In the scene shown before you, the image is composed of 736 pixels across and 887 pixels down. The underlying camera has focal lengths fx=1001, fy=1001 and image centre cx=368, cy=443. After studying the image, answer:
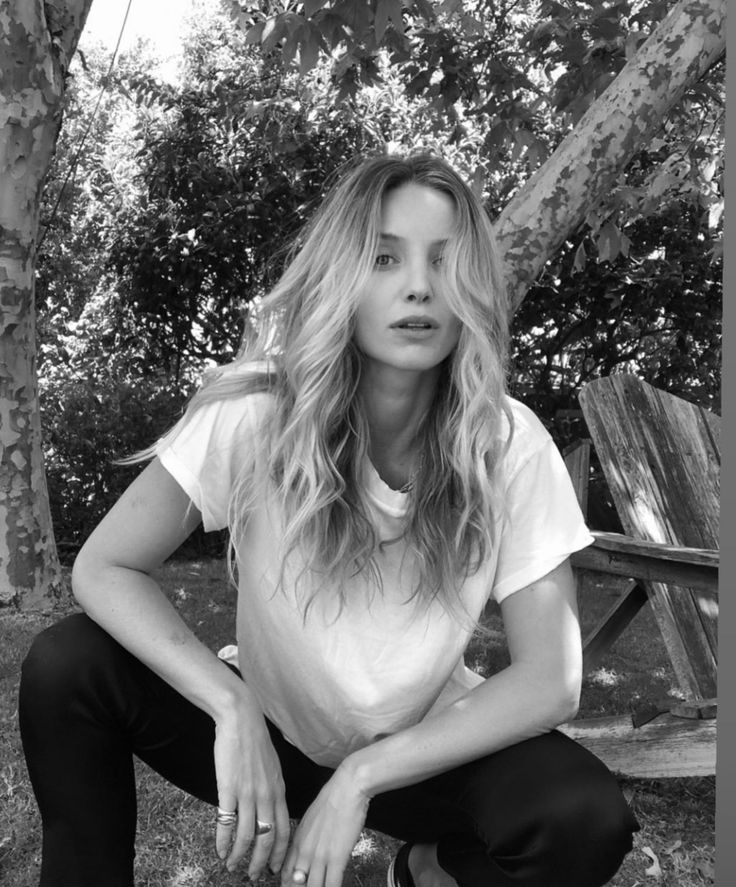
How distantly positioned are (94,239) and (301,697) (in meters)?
8.55

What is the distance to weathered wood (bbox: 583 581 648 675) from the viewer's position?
3.33m

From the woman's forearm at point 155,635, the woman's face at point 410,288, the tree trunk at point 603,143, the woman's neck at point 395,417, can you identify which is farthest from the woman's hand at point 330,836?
the tree trunk at point 603,143

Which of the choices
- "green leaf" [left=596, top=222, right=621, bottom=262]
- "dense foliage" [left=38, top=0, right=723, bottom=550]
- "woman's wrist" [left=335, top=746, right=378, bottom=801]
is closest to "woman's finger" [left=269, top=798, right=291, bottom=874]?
"woman's wrist" [left=335, top=746, right=378, bottom=801]

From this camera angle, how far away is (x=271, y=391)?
2.03 m

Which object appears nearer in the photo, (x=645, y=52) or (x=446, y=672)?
(x=446, y=672)

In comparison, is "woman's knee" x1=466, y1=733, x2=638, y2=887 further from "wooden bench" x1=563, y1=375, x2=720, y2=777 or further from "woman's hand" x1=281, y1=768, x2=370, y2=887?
"wooden bench" x1=563, y1=375, x2=720, y2=777

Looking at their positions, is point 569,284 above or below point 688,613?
above

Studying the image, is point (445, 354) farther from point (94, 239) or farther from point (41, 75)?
point (94, 239)

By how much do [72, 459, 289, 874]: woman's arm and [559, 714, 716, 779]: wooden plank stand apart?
134 cm

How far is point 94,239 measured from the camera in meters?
9.75

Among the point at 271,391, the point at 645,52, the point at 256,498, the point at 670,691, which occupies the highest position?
the point at 645,52

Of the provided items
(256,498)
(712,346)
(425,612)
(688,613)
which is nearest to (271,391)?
(256,498)

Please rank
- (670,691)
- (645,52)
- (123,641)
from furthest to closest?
(670,691), (645,52), (123,641)

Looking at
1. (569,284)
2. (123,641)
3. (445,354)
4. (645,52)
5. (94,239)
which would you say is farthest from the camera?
(94,239)
